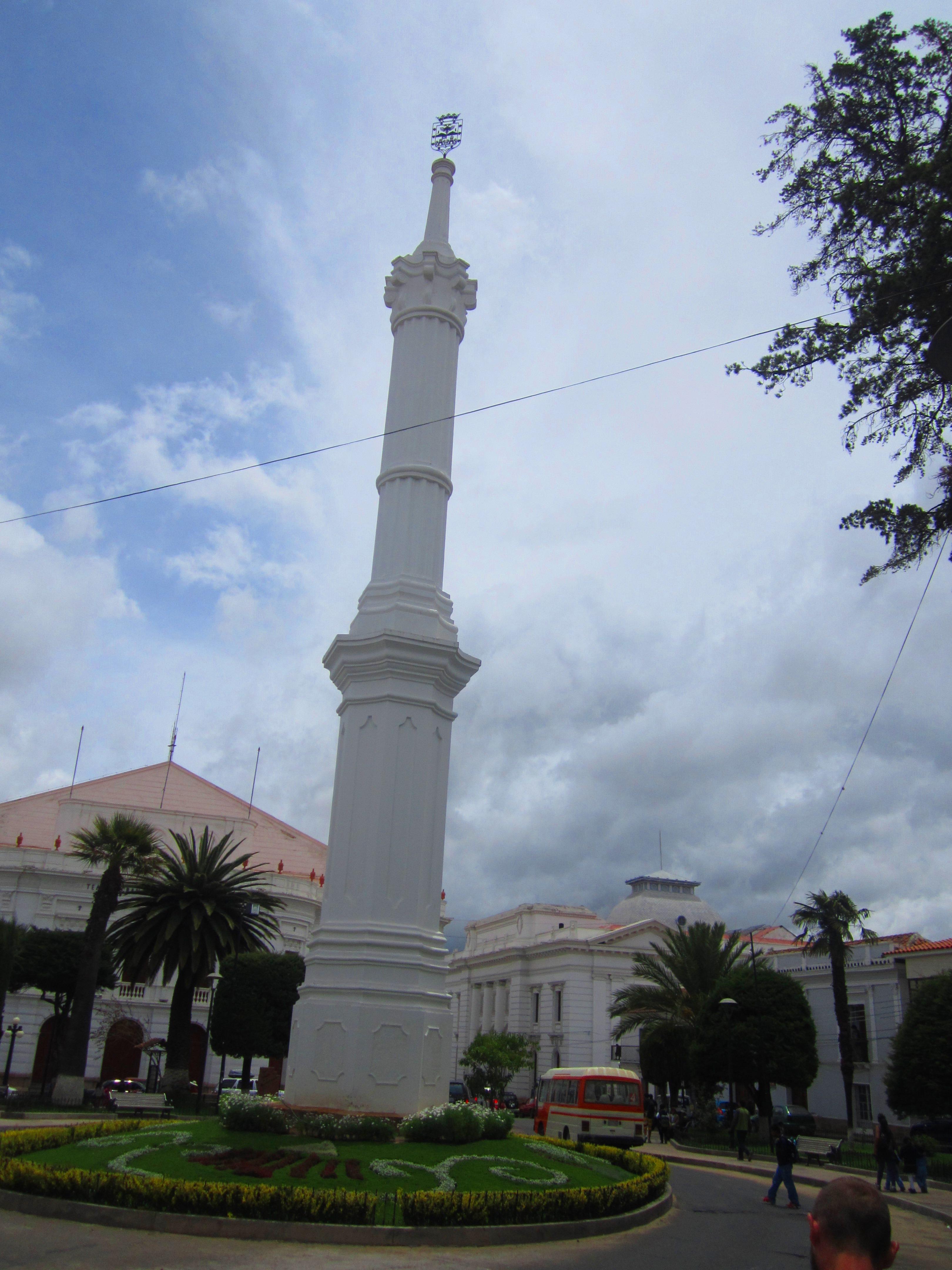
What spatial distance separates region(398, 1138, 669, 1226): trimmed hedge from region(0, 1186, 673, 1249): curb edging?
106 mm

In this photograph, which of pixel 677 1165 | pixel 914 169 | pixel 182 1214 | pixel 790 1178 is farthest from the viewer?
pixel 677 1165

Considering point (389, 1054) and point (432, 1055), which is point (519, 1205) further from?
point (432, 1055)

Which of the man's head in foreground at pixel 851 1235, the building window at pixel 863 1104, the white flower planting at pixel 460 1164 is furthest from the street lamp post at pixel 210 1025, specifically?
the building window at pixel 863 1104

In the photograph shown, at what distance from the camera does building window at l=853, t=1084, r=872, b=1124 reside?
1769 inches

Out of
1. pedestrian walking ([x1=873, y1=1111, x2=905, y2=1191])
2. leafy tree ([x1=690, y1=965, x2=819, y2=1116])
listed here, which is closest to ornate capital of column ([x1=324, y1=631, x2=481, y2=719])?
pedestrian walking ([x1=873, y1=1111, x2=905, y2=1191])

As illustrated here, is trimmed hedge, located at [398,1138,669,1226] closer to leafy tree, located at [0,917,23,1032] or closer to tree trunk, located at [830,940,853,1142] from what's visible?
leafy tree, located at [0,917,23,1032]

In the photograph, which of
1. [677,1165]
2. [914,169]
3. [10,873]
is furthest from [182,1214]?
[10,873]

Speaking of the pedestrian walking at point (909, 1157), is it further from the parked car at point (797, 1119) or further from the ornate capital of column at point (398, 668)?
the parked car at point (797, 1119)

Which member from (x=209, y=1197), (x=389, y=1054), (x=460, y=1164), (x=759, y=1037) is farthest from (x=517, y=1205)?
(x=759, y=1037)

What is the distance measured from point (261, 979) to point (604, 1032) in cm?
3480

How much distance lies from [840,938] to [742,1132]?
14.6 m

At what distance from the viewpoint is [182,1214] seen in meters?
10.1

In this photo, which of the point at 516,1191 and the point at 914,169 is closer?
the point at 516,1191

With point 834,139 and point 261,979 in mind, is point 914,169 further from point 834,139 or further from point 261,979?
point 261,979
